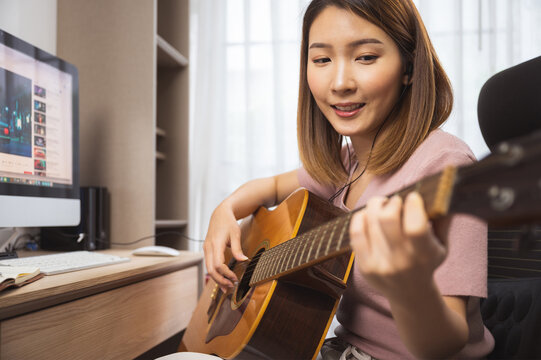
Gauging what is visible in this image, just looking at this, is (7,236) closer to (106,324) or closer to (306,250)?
(106,324)

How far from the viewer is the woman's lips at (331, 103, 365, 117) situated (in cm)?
88

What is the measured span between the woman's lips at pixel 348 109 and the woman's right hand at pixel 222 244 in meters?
0.41

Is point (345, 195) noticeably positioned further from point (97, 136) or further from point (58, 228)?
point (97, 136)

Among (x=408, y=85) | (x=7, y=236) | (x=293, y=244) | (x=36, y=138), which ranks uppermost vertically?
(x=408, y=85)

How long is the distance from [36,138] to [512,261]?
125 cm

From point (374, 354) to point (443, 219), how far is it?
1.38 ft

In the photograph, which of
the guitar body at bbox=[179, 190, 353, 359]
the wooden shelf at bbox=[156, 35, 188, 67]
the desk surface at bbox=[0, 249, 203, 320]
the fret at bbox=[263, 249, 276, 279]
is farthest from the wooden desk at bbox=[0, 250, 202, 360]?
the wooden shelf at bbox=[156, 35, 188, 67]

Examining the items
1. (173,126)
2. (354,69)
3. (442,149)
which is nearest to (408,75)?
(354,69)

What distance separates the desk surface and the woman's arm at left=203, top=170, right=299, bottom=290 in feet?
0.54

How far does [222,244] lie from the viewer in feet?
3.43

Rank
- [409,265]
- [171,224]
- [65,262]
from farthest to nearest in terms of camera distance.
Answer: [171,224], [65,262], [409,265]

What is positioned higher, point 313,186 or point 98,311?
point 313,186

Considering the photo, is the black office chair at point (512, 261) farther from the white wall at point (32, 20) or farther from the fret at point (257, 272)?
the white wall at point (32, 20)

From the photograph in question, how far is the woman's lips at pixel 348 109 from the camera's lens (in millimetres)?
877
